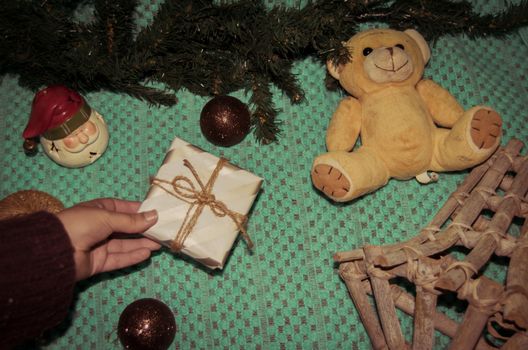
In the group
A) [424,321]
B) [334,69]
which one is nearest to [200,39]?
[334,69]

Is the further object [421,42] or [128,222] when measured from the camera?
[421,42]

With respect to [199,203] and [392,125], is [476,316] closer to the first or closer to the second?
[392,125]

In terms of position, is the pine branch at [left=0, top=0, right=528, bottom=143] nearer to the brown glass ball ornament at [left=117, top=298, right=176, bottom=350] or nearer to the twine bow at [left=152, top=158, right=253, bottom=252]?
the twine bow at [left=152, top=158, right=253, bottom=252]

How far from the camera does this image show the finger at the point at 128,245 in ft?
3.89

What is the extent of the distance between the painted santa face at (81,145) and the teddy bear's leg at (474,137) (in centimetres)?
89

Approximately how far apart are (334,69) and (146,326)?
0.80m

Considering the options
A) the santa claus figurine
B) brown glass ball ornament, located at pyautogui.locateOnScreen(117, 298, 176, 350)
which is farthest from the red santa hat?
brown glass ball ornament, located at pyautogui.locateOnScreen(117, 298, 176, 350)

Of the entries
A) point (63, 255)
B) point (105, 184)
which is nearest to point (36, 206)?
point (105, 184)

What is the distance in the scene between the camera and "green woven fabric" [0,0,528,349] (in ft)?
4.14

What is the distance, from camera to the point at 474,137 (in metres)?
1.09

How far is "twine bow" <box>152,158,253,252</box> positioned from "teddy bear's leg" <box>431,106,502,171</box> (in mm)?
527

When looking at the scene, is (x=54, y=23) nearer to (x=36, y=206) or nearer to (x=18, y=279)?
(x=36, y=206)

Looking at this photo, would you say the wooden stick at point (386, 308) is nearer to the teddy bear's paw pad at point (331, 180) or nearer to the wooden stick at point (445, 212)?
the wooden stick at point (445, 212)

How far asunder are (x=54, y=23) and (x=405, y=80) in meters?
0.85
